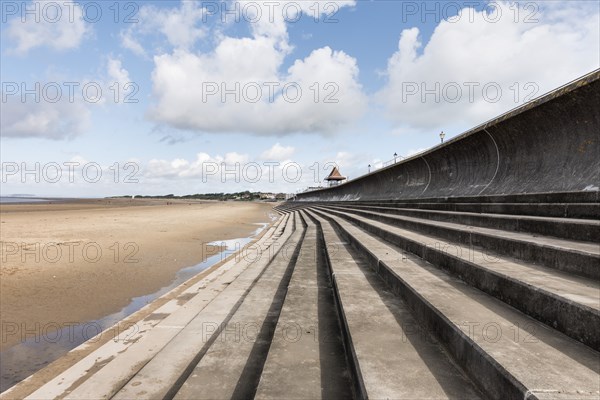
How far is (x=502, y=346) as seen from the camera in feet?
5.94

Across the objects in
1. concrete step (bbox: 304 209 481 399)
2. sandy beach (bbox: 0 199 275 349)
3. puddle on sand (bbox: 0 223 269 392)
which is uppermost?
concrete step (bbox: 304 209 481 399)

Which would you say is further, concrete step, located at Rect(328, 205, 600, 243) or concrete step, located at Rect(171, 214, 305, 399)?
concrete step, located at Rect(328, 205, 600, 243)

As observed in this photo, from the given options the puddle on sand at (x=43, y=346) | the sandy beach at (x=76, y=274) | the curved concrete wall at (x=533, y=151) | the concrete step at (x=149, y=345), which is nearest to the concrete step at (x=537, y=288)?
the curved concrete wall at (x=533, y=151)

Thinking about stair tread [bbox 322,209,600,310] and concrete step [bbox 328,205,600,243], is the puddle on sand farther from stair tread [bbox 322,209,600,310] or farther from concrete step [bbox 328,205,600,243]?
concrete step [bbox 328,205,600,243]

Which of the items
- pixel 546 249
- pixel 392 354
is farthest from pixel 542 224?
pixel 392 354

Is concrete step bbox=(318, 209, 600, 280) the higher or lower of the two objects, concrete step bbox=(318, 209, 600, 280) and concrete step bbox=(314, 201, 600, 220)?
the lower

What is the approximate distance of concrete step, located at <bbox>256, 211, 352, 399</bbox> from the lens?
2.08 m

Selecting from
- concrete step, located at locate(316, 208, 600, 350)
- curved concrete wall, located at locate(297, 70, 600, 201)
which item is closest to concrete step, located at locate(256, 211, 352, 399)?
concrete step, located at locate(316, 208, 600, 350)

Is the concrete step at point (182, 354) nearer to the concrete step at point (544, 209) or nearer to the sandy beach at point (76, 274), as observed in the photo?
the sandy beach at point (76, 274)

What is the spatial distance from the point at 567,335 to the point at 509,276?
66 cm

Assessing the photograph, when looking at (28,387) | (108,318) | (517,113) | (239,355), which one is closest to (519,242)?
(239,355)

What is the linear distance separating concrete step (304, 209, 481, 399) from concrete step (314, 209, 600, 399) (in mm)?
107

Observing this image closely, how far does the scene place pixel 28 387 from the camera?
118 inches

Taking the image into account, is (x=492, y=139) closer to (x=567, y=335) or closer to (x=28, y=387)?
(x=567, y=335)
